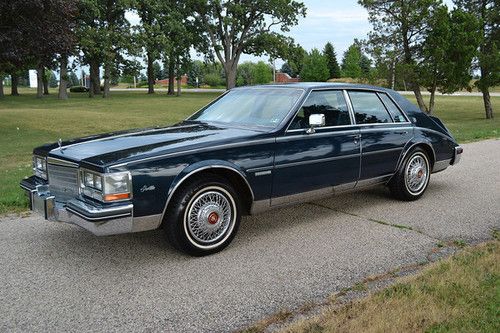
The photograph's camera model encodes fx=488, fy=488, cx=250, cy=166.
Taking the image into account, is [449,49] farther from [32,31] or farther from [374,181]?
[374,181]

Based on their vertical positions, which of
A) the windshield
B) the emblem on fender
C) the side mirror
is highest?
the windshield

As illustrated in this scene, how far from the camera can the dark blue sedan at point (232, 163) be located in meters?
3.96

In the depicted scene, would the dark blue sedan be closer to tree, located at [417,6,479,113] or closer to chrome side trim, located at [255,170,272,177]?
chrome side trim, located at [255,170,272,177]

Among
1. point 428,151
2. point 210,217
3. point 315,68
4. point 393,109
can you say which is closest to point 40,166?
point 210,217

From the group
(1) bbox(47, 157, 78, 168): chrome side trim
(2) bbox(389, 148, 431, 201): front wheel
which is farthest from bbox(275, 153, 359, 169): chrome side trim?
(1) bbox(47, 157, 78, 168): chrome side trim

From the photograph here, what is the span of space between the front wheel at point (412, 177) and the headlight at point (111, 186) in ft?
11.5

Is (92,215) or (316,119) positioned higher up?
(316,119)

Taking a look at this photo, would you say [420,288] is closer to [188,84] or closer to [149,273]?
[149,273]

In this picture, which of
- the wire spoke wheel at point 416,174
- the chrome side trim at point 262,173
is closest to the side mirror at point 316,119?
the chrome side trim at point 262,173

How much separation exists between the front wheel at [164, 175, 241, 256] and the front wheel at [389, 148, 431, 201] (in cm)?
247

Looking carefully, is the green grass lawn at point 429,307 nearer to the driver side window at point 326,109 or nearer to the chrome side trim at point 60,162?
the driver side window at point 326,109

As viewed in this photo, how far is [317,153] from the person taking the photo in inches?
198

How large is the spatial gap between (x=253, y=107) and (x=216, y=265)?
193cm

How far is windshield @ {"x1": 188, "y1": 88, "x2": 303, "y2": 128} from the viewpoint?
200 inches
